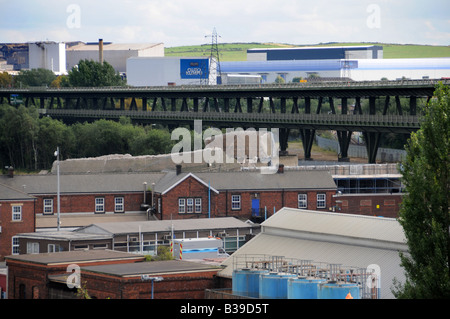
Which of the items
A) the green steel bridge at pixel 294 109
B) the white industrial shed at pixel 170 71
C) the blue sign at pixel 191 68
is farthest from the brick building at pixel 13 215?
the blue sign at pixel 191 68

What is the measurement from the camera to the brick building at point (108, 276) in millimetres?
32812

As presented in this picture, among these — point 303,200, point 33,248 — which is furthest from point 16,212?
point 303,200

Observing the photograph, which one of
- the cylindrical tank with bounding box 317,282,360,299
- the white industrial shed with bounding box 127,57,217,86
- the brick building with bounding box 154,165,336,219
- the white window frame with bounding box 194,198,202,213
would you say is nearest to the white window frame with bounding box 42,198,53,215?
the brick building with bounding box 154,165,336,219

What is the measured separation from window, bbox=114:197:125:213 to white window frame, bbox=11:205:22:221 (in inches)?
276

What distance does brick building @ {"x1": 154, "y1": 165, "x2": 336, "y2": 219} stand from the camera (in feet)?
193

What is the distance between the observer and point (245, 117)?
383 feet

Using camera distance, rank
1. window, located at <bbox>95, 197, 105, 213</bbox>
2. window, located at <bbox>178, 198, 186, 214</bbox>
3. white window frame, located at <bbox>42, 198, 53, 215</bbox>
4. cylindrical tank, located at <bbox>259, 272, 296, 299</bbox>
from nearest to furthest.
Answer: cylindrical tank, located at <bbox>259, 272, 296, 299</bbox> < white window frame, located at <bbox>42, 198, 53, 215</bbox> < window, located at <bbox>178, 198, 186, 214</bbox> < window, located at <bbox>95, 197, 105, 213</bbox>

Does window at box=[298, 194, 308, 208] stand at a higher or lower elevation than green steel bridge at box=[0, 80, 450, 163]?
lower

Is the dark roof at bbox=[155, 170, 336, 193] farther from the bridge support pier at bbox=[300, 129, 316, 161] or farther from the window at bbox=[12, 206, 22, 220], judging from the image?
the bridge support pier at bbox=[300, 129, 316, 161]

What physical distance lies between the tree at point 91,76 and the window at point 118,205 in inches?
4374

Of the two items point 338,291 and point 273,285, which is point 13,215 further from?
point 338,291

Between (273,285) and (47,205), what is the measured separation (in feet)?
98.3

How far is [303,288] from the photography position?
29.3 metres

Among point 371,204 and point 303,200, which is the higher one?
point 303,200
